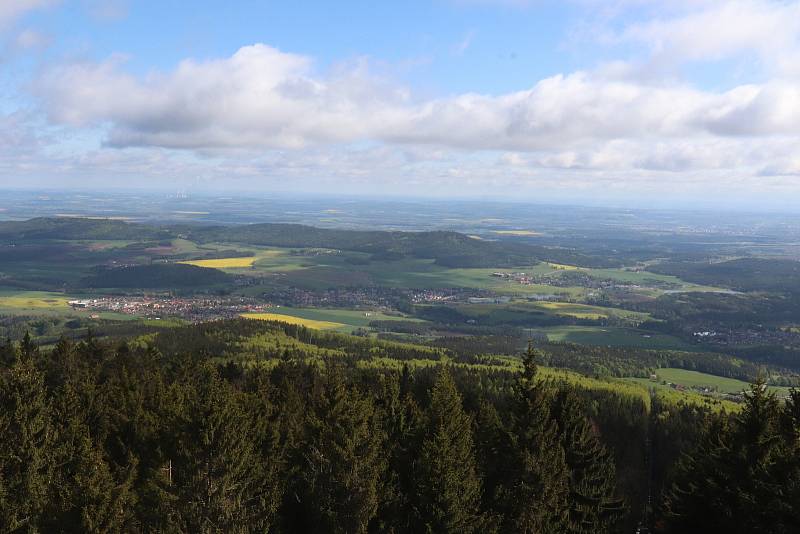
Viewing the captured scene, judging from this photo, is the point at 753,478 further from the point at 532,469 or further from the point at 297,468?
the point at 297,468

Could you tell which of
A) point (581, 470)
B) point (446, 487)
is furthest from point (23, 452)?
point (581, 470)

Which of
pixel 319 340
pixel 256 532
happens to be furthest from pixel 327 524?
pixel 319 340

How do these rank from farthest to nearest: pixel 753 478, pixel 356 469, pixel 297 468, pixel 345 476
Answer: pixel 297 468 → pixel 356 469 → pixel 345 476 → pixel 753 478

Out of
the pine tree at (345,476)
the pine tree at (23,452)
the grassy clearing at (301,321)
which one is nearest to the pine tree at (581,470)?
the pine tree at (345,476)

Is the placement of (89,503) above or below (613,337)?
above

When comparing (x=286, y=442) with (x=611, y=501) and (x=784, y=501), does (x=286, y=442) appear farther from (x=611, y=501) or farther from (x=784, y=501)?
(x=784, y=501)

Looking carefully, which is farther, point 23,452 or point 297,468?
point 297,468

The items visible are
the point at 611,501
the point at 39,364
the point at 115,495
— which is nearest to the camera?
the point at 115,495

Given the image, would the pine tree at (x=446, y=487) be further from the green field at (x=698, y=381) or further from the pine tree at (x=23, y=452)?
the green field at (x=698, y=381)
